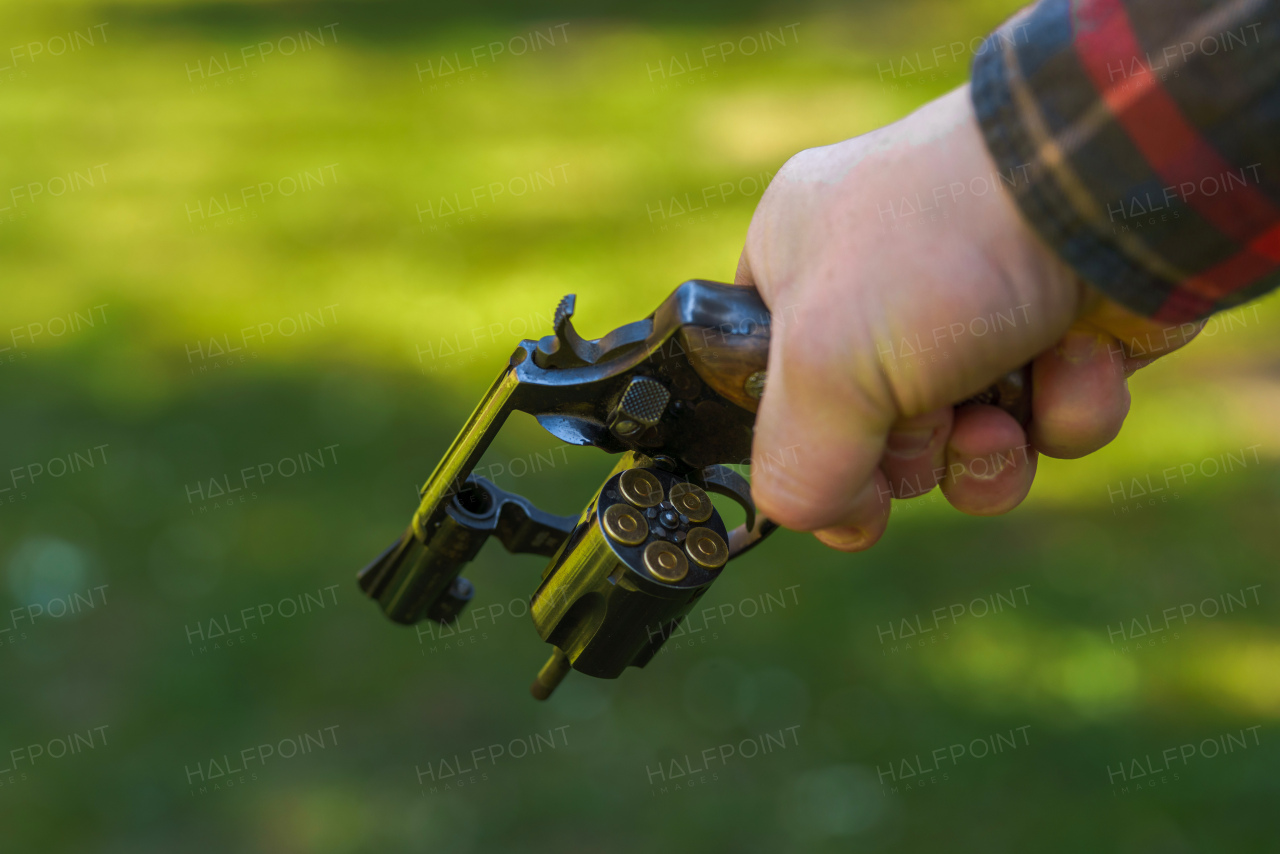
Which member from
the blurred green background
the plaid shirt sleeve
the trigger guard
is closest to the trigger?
the trigger guard

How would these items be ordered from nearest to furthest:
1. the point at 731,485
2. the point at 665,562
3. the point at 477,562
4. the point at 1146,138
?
1. the point at 1146,138
2. the point at 665,562
3. the point at 731,485
4. the point at 477,562

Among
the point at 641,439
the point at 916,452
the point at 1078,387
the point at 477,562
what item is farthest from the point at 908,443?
the point at 477,562

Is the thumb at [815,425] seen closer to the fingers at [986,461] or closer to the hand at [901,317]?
the hand at [901,317]

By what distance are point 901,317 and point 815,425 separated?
0.17 meters

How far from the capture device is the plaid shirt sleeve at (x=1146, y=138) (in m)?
1.04

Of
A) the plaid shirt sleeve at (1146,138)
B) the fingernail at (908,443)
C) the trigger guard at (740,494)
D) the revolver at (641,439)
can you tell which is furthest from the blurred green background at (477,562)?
the plaid shirt sleeve at (1146,138)

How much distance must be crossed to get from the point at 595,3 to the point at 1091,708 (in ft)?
15.9

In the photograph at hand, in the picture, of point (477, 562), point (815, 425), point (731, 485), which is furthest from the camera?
point (477, 562)

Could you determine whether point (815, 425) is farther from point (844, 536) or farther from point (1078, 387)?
point (1078, 387)

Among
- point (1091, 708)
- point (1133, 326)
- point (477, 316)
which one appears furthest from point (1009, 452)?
point (477, 316)

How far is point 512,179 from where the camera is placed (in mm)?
5055

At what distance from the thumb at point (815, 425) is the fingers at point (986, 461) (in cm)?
17

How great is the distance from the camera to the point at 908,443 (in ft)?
4.78

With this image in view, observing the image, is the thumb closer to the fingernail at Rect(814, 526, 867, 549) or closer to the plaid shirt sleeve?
the fingernail at Rect(814, 526, 867, 549)
